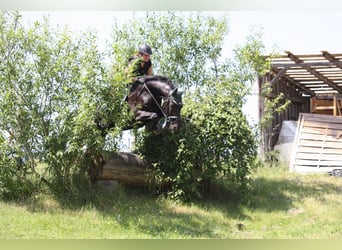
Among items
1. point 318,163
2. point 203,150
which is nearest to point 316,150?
point 318,163

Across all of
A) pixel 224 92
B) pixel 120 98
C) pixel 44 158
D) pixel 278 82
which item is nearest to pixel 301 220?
pixel 224 92

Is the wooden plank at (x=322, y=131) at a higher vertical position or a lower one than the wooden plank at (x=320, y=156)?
higher

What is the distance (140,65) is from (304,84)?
8983mm

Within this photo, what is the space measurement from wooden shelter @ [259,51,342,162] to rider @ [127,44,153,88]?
439 centimetres

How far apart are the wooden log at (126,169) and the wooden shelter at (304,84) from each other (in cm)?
472

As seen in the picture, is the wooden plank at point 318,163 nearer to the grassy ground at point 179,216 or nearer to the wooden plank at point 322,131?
the wooden plank at point 322,131

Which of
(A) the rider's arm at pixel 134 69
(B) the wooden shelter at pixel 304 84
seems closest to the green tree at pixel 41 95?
(A) the rider's arm at pixel 134 69

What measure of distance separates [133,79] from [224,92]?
2.37 meters

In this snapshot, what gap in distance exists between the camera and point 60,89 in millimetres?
9375

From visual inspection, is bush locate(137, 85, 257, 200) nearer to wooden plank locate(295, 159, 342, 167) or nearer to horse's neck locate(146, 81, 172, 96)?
horse's neck locate(146, 81, 172, 96)

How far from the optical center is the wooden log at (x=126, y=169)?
9.89 meters

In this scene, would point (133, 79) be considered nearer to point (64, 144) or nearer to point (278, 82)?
point (64, 144)

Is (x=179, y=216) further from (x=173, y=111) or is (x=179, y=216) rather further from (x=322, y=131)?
(x=322, y=131)

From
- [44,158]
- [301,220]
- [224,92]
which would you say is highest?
[224,92]
